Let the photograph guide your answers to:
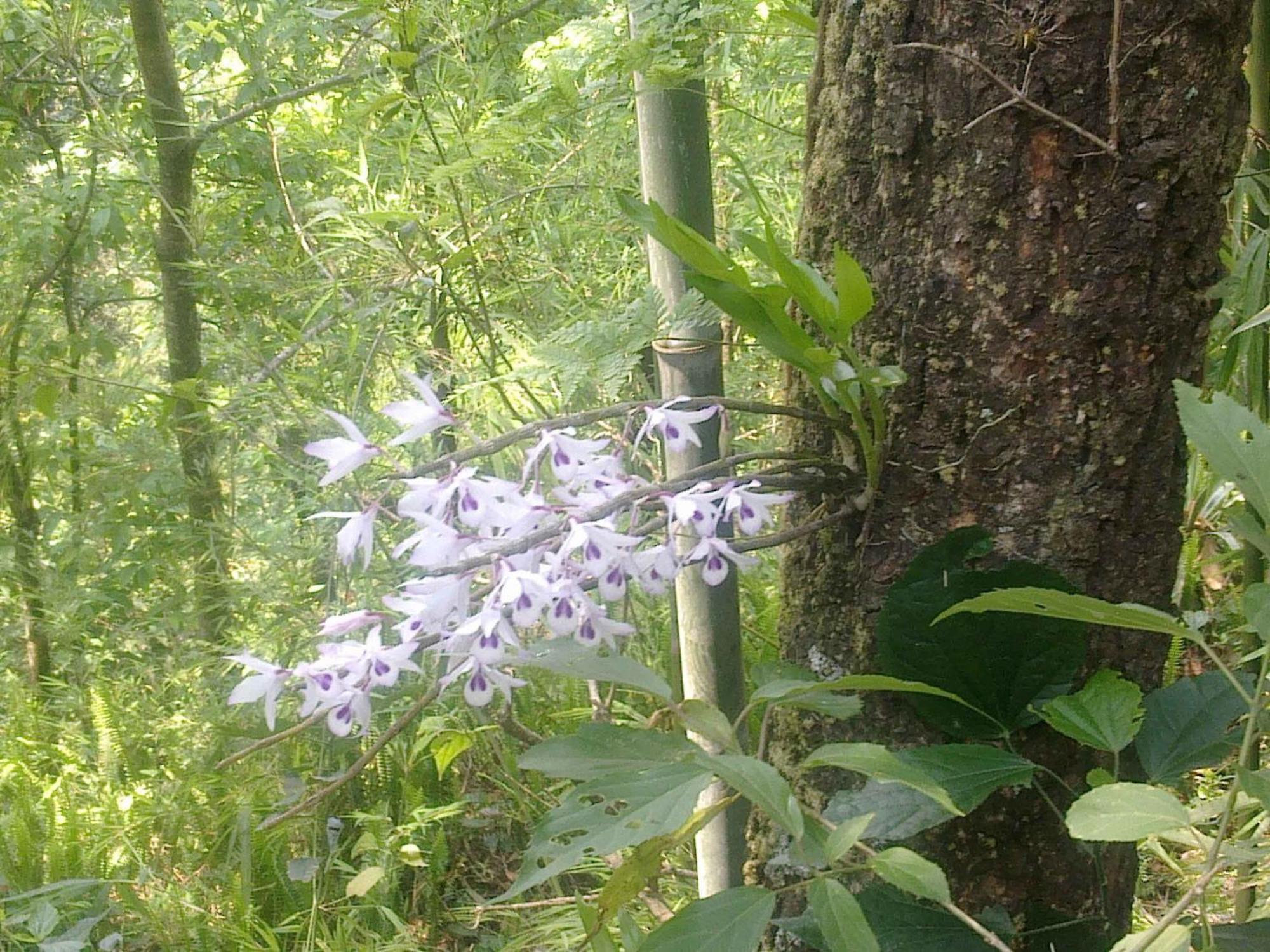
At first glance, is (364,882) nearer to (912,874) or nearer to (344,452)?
(344,452)

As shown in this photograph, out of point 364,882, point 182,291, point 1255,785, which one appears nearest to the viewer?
point 1255,785

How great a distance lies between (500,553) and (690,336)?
0.45 m

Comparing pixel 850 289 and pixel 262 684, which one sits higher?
pixel 850 289

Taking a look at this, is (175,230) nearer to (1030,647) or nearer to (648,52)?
(648,52)

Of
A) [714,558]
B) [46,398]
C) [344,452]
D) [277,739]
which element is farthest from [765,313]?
[46,398]

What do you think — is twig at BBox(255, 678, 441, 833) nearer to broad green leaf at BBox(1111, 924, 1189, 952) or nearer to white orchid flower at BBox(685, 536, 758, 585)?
white orchid flower at BBox(685, 536, 758, 585)

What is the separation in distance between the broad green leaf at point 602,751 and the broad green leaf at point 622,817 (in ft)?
0.04

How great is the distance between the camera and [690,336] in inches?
37.0

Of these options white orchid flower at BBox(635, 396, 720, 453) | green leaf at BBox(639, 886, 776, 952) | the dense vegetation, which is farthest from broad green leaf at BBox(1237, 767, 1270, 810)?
white orchid flower at BBox(635, 396, 720, 453)

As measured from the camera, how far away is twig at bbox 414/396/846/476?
55 cm

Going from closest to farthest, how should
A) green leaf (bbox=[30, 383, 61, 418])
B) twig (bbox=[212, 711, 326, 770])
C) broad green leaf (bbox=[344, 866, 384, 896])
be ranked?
1. twig (bbox=[212, 711, 326, 770])
2. broad green leaf (bbox=[344, 866, 384, 896])
3. green leaf (bbox=[30, 383, 61, 418])

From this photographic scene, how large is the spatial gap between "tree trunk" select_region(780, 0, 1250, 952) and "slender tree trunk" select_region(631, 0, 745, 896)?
0.74ft

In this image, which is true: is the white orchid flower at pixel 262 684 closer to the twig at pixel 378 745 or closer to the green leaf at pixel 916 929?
the twig at pixel 378 745

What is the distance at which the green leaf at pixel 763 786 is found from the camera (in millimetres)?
475
